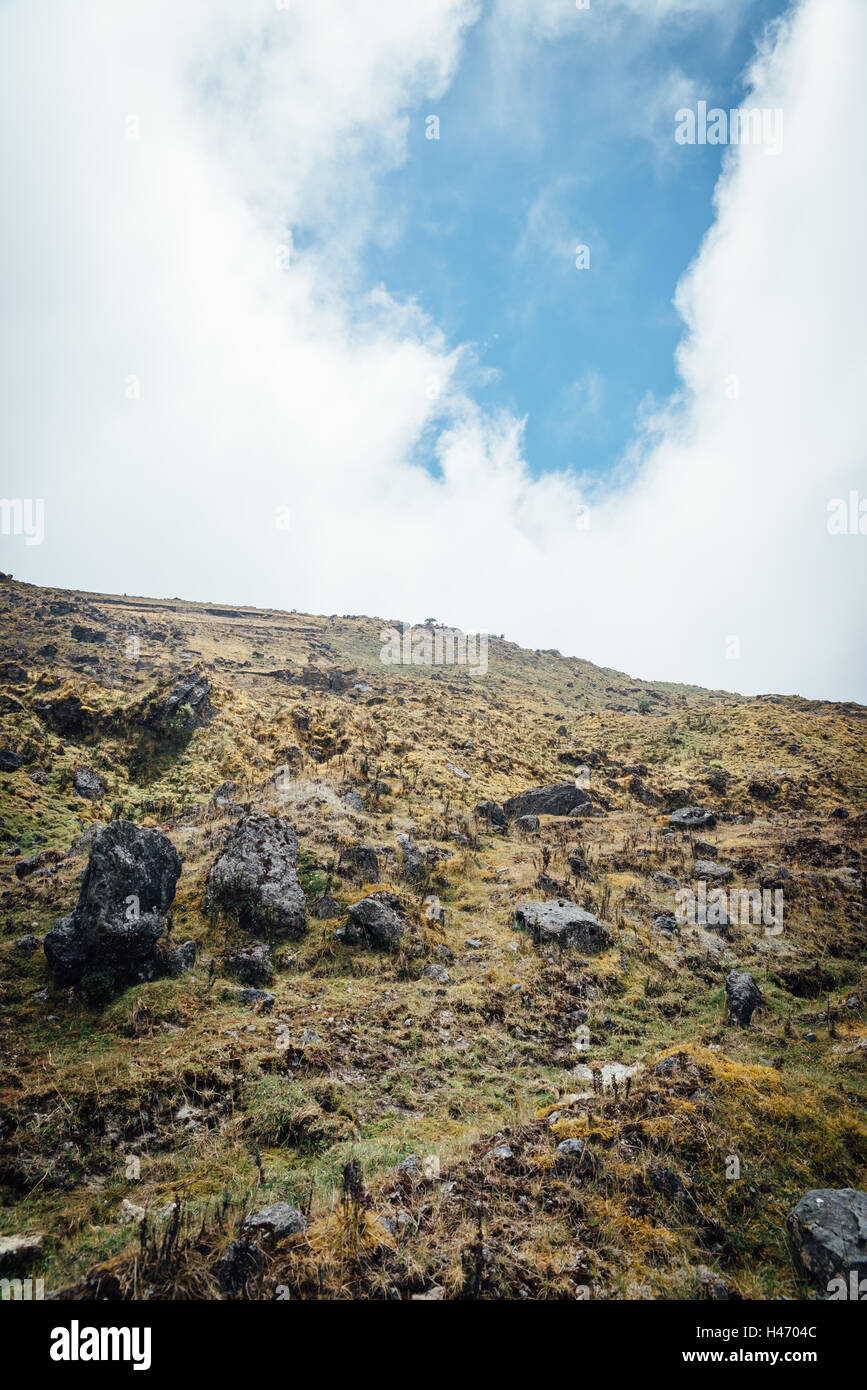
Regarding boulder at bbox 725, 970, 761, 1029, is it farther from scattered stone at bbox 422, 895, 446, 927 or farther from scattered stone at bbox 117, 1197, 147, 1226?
scattered stone at bbox 117, 1197, 147, 1226

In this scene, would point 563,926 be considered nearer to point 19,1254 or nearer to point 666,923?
point 666,923

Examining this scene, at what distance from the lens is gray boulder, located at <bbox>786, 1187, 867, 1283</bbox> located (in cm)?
424

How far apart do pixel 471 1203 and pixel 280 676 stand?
4392 centimetres

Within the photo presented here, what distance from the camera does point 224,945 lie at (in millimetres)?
10602

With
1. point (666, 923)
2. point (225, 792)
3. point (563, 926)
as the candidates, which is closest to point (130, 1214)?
point (563, 926)

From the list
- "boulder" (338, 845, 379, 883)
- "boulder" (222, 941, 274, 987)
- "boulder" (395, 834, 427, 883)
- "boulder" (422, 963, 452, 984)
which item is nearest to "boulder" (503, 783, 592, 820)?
"boulder" (395, 834, 427, 883)

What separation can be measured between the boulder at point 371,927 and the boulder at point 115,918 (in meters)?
3.98

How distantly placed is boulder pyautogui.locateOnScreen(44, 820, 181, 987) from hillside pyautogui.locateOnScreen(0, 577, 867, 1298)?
326mm

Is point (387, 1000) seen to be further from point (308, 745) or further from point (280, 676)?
point (280, 676)

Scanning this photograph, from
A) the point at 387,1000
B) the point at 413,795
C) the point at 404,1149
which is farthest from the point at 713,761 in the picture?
the point at 404,1149

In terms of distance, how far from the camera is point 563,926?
40.6 ft

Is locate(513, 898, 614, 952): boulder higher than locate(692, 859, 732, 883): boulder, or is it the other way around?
locate(692, 859, 732, 883): boulder

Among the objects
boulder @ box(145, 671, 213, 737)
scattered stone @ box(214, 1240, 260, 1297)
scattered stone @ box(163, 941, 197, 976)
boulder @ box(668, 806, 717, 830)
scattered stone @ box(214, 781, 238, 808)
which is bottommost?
scattered stone @ box(214, 1240, 260, 1297)

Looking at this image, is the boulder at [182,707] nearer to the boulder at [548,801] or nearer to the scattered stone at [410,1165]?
the boulder at [548,801]
